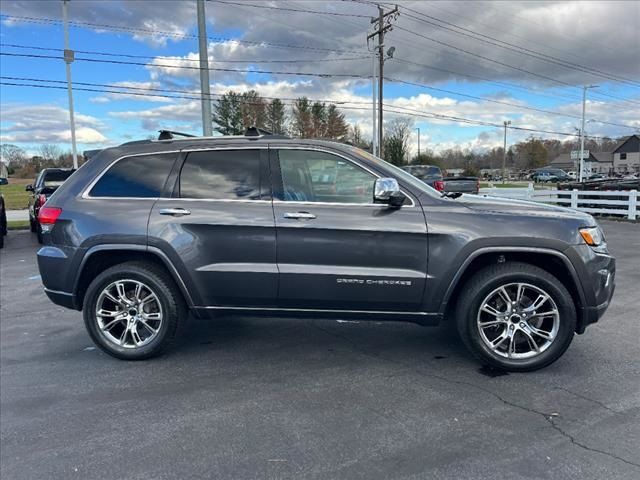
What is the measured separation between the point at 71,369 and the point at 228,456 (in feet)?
6.84

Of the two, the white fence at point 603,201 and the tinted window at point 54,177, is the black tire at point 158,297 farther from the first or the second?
the white fence at point 603,201

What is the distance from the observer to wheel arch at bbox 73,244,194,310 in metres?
4.02

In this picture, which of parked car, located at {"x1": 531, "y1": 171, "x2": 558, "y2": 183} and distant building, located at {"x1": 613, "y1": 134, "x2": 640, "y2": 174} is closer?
parked car, located at {"x1": 531, "y1": 171, "x2": 558, "y2": 183}

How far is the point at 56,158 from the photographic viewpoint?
61.2 m

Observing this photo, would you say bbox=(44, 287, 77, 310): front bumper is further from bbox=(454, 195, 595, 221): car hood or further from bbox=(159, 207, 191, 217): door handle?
bbox=(454, 195, 595, 221): car hood

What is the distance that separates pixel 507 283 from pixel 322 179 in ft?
5.59

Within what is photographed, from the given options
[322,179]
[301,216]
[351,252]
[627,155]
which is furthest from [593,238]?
[627,155]

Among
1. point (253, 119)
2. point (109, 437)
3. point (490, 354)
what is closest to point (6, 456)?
point (109, 437)

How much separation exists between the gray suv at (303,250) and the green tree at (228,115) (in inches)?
1735

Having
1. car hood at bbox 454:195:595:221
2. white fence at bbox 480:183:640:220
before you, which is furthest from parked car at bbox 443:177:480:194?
car hood at bbox 454:195:595:221

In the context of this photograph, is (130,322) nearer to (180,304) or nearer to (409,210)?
(180,304)

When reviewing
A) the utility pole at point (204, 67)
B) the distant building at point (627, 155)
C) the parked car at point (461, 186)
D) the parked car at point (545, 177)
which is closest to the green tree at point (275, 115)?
the parked car at point (461, 186)

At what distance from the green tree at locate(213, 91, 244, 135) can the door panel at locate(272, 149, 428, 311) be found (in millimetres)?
44592

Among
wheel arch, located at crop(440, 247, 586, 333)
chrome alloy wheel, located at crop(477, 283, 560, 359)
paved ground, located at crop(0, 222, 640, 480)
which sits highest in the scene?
wheel arch, located at crop(440, 247, 586, 333)
